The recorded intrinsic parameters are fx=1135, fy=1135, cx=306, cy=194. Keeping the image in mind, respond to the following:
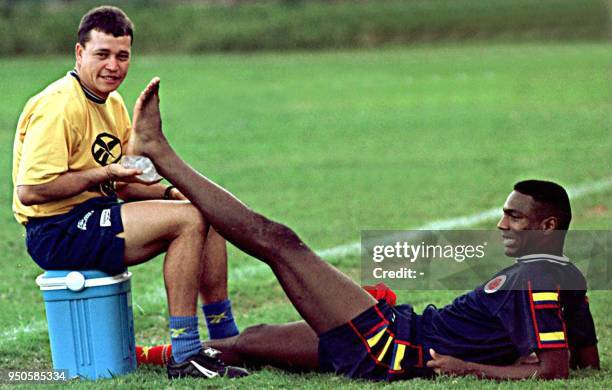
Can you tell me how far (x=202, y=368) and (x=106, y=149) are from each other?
3.65ft

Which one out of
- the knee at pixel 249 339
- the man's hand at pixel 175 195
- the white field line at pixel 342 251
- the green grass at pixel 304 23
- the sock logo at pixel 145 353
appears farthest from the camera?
the green grass at pixel 304 23

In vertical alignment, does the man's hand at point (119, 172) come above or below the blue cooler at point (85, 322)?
above

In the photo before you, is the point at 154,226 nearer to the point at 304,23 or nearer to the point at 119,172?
the point at 119,172

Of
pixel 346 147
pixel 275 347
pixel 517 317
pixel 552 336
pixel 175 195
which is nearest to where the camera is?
pixel 552 336

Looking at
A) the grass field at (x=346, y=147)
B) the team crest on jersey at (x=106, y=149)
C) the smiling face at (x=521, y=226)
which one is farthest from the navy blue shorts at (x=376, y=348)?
the team crest on jersey at (x=106, y=149)

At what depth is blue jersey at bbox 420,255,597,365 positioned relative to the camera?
4824 mm

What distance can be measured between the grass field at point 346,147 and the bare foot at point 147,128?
1.04 meters

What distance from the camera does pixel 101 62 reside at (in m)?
5.19

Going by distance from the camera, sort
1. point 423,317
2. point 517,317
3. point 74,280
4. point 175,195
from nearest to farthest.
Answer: point 517,317
point 74,280
point 423,317
point 175,195

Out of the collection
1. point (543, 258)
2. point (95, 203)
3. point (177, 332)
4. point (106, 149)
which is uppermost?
point (106, 149)

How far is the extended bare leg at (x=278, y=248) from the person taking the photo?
5.07 m

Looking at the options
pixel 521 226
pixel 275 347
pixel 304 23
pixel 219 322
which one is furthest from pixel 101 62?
pixel 304 23

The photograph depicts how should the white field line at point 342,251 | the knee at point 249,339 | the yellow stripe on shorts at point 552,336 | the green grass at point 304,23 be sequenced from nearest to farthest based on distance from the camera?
the yellow stripe on shorts at point 552,336
the knee at point 249,339
the white field line at point 342,251
the green grass at point 304,23

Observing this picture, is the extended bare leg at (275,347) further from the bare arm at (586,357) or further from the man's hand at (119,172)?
the bare arm at (586,357)
